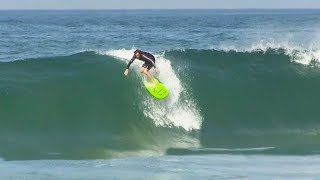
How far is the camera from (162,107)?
16656 millimetres

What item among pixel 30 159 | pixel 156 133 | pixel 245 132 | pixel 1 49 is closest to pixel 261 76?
pixel 245 132

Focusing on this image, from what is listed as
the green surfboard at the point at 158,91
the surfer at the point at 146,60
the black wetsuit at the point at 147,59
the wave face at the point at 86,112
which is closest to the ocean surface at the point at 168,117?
the wave face at the point at 86,112

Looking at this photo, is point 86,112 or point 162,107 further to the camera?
point 162,107

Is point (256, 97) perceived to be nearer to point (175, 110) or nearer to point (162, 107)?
point (175, 110)

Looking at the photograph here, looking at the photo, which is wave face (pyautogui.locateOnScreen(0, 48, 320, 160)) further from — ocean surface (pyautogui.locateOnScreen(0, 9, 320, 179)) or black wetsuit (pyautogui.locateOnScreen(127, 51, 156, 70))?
black wetsuit (pyautogui.locateOnScreen(127, 51, 156, 70))

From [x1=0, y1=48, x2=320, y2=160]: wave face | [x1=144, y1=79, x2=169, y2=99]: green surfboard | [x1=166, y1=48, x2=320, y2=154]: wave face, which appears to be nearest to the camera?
[x1=0, y1=48, x2=320, y2=160]: wave face

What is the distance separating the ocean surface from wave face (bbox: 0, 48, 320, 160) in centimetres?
3

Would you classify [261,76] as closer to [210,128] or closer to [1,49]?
[210,128]

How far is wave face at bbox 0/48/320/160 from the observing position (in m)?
14.7

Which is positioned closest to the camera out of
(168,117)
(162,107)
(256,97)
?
(168,117)

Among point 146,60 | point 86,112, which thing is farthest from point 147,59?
point 86,112

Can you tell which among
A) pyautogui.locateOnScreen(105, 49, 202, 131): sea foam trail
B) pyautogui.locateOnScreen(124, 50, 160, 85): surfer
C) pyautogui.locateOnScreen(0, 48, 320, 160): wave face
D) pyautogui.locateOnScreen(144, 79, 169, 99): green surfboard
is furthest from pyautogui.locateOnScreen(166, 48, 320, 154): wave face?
pyautogui.locateOnScreen(124, 50, 160, 85): surfer

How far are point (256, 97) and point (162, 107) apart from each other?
296 centimetres

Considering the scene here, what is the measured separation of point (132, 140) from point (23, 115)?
2.87m
